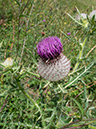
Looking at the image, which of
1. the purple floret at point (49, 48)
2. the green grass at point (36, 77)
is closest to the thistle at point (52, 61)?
the purple floret at point (49, 48)

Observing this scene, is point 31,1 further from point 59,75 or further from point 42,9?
point 42,9

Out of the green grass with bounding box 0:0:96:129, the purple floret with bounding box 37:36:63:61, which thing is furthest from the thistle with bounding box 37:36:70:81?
the green grass with bounding box 0:0:96:129

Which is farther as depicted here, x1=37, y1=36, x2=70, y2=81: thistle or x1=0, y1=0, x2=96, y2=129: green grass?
x1=37, y1=36, x2=70, y2=81: thistle

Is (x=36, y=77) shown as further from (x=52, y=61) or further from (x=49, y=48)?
(x=49, y=48)

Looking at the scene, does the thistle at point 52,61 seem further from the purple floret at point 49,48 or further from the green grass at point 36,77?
the green grass at point 36,77

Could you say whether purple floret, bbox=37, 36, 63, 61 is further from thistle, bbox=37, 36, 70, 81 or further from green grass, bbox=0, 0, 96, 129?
green grass, bbox=0, 0, 96, 129
